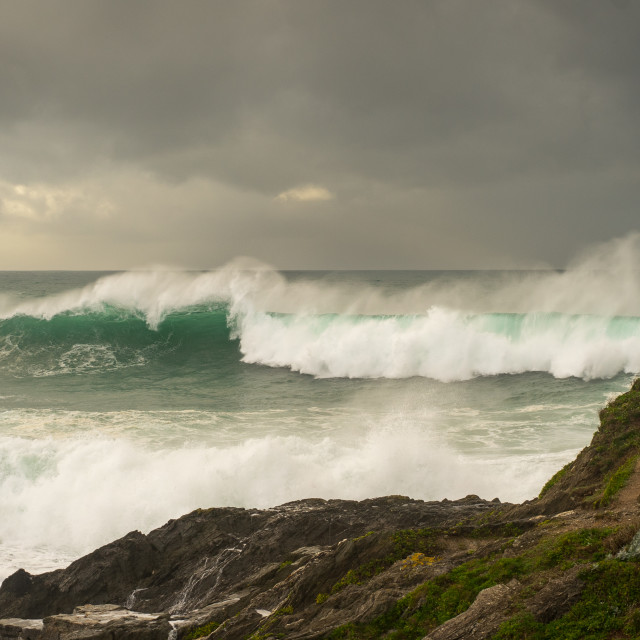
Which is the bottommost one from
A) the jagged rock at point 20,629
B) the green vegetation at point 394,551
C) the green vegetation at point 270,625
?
the jagged rock at point 20,629

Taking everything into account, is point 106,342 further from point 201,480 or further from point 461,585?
point 461,585

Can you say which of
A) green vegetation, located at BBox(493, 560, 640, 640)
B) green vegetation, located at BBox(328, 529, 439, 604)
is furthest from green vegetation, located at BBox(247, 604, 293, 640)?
green vegetation, located at BBox(493, 560, 640, 640)

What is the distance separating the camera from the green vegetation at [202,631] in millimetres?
7049

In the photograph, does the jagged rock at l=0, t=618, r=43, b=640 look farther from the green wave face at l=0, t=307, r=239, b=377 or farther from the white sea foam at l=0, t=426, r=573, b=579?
the green wave face at l=0, t=307, r=239, b=377

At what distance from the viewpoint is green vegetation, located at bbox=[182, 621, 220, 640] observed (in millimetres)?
7049

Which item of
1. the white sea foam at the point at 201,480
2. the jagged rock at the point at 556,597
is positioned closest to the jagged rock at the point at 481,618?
the jagged rock at the point at 556,597

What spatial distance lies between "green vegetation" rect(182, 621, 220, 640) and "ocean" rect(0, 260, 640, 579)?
6130 mm

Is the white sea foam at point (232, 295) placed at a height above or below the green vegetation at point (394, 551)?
above

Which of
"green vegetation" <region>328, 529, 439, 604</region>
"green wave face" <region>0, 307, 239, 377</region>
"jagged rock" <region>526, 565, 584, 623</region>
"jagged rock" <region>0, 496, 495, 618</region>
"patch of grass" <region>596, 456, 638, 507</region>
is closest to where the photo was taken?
"jagged rock" <region>526, 565, 584, 623</region>

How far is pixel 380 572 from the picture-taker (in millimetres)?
7090

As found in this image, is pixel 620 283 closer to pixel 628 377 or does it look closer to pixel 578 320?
pixel 578 320

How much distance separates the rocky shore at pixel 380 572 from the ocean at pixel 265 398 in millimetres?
3285

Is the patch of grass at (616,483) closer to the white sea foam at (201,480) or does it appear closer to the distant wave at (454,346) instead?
the white sea foam at (201,480)

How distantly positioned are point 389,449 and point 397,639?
984cm
